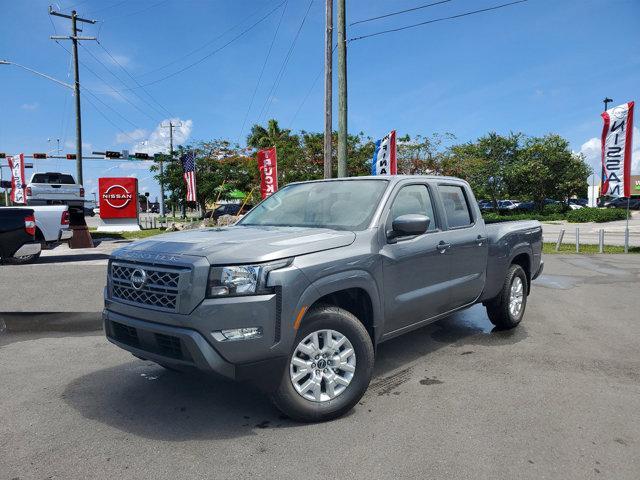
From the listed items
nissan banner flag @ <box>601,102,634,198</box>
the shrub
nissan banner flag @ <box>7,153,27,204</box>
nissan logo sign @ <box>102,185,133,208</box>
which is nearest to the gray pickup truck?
nissan banner flag @ <box>601,102,634,198</box>

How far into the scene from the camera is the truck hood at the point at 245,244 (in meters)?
3.25

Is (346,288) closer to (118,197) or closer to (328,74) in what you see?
(328,74)

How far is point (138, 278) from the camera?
3.49 meters

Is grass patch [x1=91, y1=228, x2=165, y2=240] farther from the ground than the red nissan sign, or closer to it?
closer to it

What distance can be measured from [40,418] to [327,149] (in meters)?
12.9

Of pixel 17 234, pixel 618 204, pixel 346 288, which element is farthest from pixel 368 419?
pixel 618 204

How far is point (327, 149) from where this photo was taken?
1566 cm

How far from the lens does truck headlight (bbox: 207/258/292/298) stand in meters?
3.18

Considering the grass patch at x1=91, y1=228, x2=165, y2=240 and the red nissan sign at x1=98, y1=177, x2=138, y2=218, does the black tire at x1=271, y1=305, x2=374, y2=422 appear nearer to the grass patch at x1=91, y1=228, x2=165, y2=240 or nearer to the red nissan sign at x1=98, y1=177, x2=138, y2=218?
the grass patch at x1=91, y1=228, x2=165, y2=240

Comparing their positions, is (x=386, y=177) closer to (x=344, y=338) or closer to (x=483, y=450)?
(x=344, y=338)

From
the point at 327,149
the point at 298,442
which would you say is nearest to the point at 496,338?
the point at 298,442

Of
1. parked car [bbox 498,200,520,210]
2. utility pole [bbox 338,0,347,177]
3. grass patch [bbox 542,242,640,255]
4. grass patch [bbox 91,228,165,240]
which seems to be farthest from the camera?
parked car [bbox 498,200,520,210]

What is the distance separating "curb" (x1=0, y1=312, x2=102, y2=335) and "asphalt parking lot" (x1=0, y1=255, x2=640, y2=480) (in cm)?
68

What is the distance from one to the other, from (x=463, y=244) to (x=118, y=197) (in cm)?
2153
